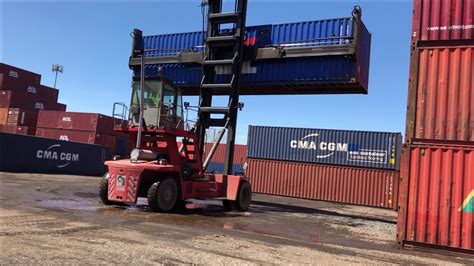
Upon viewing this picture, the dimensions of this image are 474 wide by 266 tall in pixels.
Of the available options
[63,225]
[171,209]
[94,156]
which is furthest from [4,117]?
[63,225]

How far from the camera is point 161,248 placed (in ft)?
22.9

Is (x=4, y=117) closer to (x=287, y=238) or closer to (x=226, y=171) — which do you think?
(x=226, y=171)

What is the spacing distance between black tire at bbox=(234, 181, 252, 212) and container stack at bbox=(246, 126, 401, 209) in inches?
509

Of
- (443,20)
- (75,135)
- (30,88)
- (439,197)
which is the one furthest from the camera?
(30,88)

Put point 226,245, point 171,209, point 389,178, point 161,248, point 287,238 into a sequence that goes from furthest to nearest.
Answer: point 389,178, point 171,209, point 287,238, point 226,245, point 161,248

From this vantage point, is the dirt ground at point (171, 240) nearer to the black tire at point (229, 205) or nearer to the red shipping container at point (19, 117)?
the black tire at point (229, 205)

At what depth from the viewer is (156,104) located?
13.0 m

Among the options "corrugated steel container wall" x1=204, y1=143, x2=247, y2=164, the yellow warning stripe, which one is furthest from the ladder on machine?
"corrugated steel container wall" x1=204, y1=143, x2=247, y2=164

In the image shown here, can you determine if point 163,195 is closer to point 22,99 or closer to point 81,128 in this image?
point 81,128

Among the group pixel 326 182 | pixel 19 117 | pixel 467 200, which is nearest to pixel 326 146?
pixel 326 182

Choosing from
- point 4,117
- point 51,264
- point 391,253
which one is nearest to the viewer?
point 51,264

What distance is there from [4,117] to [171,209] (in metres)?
39.5

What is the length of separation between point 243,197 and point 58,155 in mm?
22710

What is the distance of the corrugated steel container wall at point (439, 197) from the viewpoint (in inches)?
350
